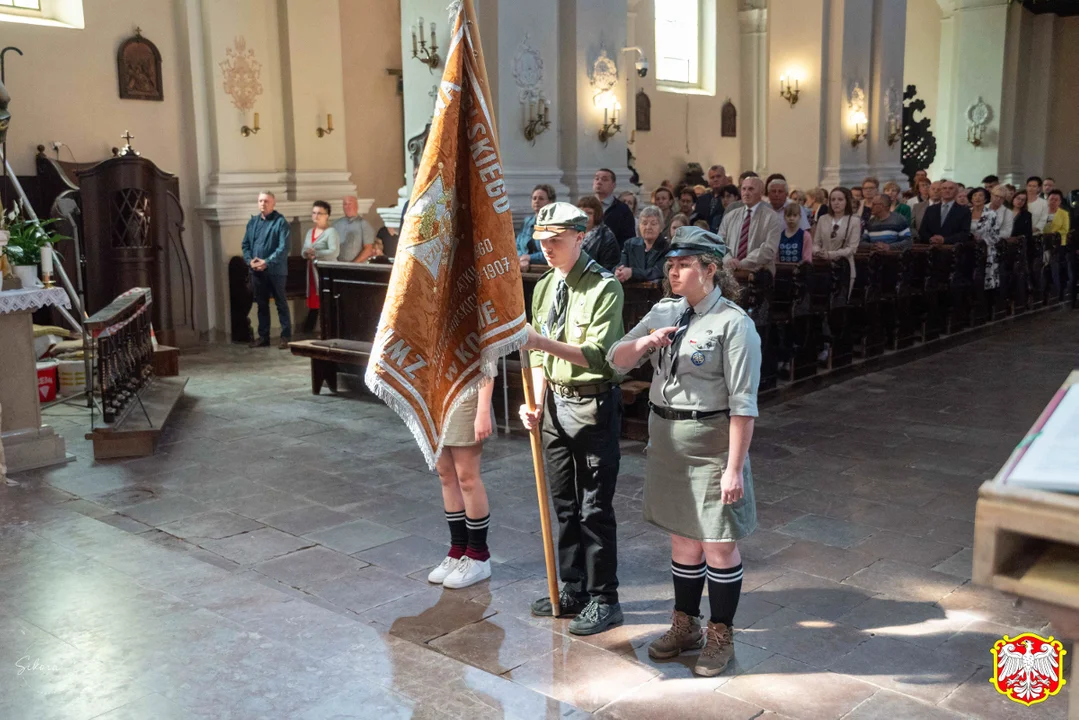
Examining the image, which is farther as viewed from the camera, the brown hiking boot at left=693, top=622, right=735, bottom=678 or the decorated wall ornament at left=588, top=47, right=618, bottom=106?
the decorated wall ornament at left=588, top=47, right=618, bottom=106

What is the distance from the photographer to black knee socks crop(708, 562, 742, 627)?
367 cm

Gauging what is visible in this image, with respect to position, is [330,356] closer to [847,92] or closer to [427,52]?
[427,52]

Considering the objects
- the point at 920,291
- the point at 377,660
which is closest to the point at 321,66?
the point at 920,291

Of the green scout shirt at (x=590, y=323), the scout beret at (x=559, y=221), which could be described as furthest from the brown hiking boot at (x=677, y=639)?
the scout beret at (x=559, y=221)

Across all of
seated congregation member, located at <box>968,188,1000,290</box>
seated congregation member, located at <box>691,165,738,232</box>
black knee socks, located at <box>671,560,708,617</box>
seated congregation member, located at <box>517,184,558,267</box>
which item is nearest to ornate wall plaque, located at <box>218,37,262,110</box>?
seated congregation member, located at <box>517,184,558,267</box>

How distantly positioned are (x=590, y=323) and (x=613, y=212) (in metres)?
4.72

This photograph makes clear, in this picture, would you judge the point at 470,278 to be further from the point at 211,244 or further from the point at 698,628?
the point at 211,244

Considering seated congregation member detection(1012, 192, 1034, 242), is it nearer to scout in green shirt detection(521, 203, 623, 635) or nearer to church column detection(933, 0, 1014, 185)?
church column detection(933, 0, 1014, 185)

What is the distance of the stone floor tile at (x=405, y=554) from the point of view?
486 cm

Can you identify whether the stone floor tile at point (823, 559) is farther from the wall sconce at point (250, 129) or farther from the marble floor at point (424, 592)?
the wall sconce at point (250, 129)

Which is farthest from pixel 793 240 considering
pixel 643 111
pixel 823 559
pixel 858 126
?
pixel 643 111

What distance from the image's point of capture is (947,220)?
11992 mm

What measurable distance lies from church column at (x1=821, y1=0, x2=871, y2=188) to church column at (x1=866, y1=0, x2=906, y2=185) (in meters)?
0.06

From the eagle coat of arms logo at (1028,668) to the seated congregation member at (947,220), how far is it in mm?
8604
